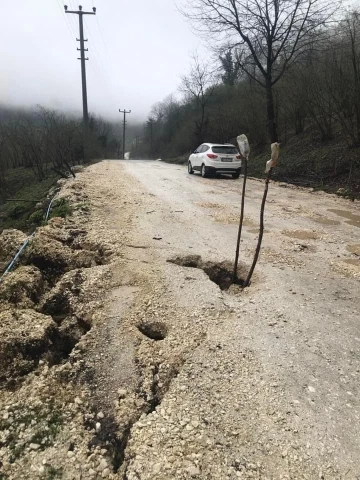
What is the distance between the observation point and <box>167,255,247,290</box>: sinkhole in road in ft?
15.5

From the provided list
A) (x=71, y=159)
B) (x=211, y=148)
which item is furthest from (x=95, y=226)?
(x=71, y=159)

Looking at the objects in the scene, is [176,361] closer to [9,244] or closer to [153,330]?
[153,330]

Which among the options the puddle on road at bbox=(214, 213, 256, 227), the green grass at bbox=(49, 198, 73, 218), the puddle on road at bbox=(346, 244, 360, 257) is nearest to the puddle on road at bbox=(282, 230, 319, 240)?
the puddle on road at bbox=(346, 244, 360, 257)

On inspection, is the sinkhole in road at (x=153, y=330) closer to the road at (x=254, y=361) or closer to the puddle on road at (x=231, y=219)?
the road at (x=254, y=361)

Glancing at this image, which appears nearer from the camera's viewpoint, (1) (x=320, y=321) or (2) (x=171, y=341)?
(2) (x=171, y=341)

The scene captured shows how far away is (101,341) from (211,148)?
12.9 metres

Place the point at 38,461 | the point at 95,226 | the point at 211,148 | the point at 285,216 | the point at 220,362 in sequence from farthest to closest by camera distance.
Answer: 1. the point at 211,148
2. the point at 285,216
3. the point at 95,226
4. the point at 220,362
5. the point at 38,461

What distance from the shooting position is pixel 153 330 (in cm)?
351

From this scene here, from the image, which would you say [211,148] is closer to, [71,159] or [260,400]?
[260,400]

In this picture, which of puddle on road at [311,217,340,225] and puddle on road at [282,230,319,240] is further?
puddle on road at [311,217,340,225]

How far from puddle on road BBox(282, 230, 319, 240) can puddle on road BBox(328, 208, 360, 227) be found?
4.04ft

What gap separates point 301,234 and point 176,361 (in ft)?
14.1

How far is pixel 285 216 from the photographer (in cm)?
782

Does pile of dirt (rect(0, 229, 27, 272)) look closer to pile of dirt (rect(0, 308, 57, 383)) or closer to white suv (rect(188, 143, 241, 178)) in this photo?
pile of dirt (rect(0, 308, 57, 383))
